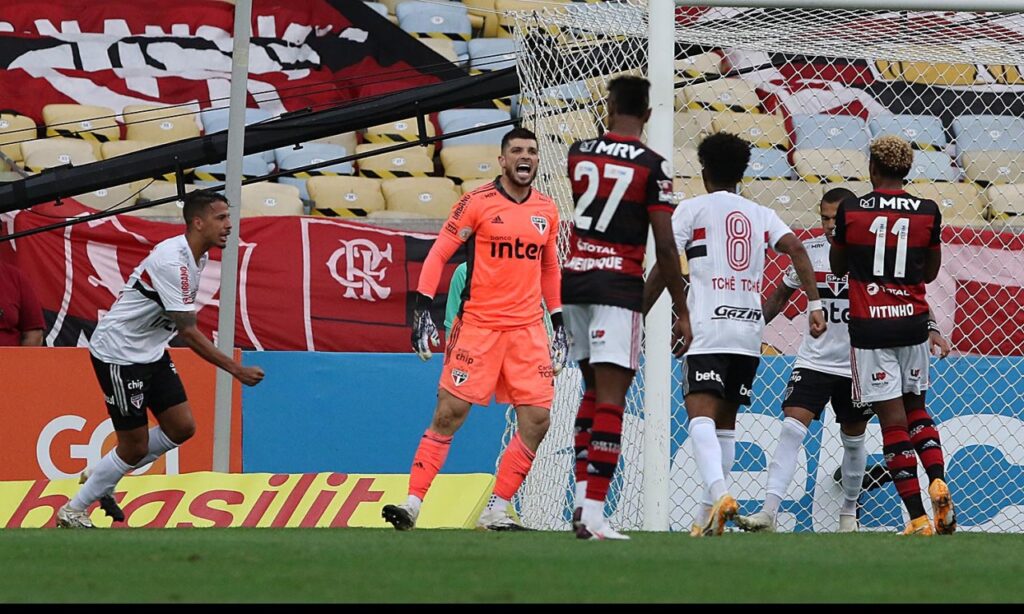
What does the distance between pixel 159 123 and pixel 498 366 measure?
916 centimetres

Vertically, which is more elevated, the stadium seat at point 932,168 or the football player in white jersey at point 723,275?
the football player in white jersey at point 723,275

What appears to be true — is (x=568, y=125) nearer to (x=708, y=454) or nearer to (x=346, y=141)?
(x=708, y=454)

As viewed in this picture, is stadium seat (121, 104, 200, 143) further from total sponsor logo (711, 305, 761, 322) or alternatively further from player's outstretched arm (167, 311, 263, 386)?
total sponsor logo (711, 305, 761, 322)

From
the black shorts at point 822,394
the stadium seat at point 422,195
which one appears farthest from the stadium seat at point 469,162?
the black shorts at point 822,394

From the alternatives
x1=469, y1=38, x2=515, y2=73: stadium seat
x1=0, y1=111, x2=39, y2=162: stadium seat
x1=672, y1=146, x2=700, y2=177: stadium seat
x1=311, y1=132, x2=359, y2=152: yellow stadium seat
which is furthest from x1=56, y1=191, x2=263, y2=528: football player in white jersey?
x1=469, y1=38, x2=515, y2=73: stadium seat

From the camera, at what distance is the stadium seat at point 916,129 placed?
1434cm

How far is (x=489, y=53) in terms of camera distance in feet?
57.7

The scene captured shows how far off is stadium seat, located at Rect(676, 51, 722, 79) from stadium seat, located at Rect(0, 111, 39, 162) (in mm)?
6344

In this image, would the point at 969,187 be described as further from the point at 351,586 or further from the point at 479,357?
the point at 351,586

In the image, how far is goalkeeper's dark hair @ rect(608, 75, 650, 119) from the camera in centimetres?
674

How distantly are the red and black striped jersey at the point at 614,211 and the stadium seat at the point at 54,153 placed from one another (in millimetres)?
9521

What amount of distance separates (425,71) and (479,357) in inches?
369

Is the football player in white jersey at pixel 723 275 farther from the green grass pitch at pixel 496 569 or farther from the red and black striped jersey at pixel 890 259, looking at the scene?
the green grass pitch at pixel 496 569

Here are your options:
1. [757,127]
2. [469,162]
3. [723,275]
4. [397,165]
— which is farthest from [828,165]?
[723,275]
